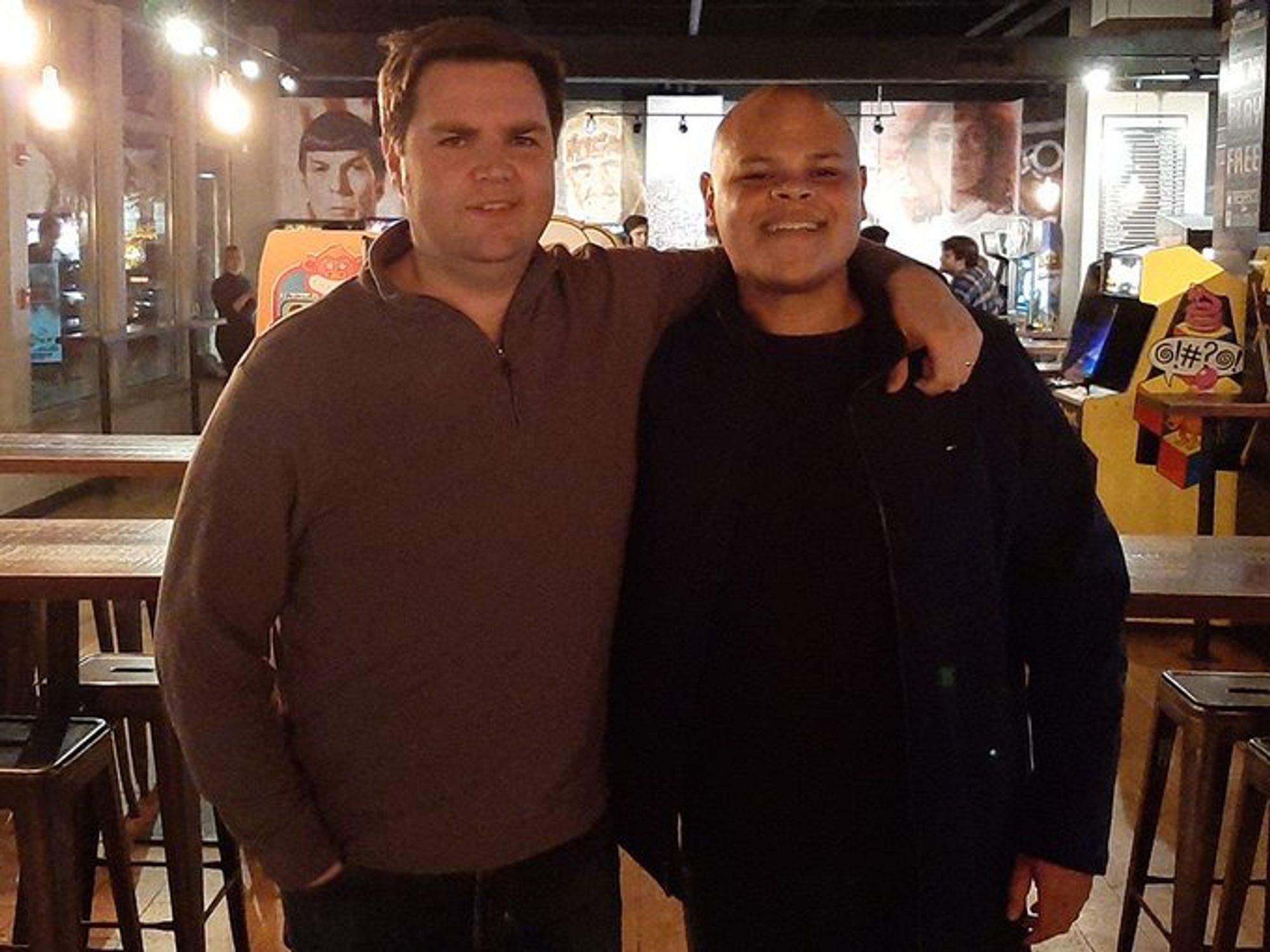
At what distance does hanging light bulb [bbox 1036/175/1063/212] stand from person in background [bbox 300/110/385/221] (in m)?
6.09

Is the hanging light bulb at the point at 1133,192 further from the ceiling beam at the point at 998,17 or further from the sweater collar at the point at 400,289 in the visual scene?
the sweater collar at the point at 400,289

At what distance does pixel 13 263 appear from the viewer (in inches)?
309

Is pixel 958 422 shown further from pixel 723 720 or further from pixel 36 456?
pixel 36 456

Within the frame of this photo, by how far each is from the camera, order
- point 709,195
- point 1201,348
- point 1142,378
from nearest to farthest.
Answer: point 709,195, point 1201,348, point 1142,378

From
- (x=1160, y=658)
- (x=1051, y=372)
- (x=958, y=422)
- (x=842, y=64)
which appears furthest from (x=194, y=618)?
(x=842, y=64)

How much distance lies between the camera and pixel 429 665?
1.48 metres

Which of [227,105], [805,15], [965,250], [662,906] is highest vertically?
[805,15]

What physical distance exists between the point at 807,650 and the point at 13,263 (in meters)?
7.30

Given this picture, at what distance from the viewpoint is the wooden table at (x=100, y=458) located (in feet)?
13.2

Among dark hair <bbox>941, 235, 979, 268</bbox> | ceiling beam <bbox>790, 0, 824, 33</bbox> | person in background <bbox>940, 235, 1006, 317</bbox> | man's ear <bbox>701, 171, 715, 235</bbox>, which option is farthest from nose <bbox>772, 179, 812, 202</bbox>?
ceiling beam <bbox>790, 0, 824, 33</bbox>

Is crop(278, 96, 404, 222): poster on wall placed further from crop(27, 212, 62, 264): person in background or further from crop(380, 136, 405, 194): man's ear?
crop(380, 136, 405, 194): man's ear

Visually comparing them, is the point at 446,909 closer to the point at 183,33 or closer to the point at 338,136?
the point at 183,33

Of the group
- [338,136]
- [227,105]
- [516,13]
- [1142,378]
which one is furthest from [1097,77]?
[1142,378]

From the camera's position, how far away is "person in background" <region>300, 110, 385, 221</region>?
1337 centimetres
